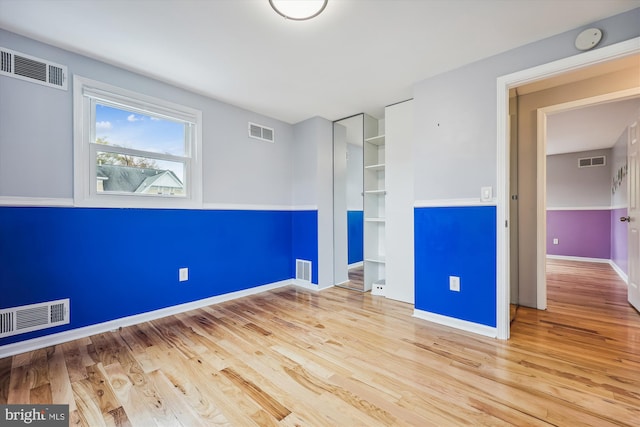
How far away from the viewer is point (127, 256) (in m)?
2.48

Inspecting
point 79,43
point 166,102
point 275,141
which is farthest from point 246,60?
→ point 275,141

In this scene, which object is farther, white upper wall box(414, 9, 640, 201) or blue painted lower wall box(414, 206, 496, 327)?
blue painted lower wall box(414, 206, 496, 327)

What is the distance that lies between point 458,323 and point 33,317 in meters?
3.54

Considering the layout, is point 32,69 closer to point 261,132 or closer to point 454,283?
point 261,132

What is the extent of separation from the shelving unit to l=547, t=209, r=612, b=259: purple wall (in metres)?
5.13

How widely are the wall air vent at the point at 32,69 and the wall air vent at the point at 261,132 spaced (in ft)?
6.01

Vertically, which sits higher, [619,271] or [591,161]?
[591,161]

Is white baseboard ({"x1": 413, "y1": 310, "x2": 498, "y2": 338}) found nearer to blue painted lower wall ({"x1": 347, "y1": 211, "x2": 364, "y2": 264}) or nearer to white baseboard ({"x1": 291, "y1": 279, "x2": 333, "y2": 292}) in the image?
white baseboard ({"x1": 291, "y1": 279, "x2": 333, "y2": 292})

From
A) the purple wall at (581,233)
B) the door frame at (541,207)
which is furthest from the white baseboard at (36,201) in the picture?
the purple wall at (581,233)

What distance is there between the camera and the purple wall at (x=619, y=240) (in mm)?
4152

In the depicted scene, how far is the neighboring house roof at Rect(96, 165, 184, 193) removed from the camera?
2406 millimetres

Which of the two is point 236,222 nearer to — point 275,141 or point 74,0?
point 275,141

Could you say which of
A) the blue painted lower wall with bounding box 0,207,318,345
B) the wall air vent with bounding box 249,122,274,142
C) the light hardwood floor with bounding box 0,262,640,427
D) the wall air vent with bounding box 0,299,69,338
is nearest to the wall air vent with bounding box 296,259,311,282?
the blue painted lower wall with bounding box 0,207,318,345

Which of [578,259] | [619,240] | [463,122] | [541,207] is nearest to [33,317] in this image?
[463,122]
